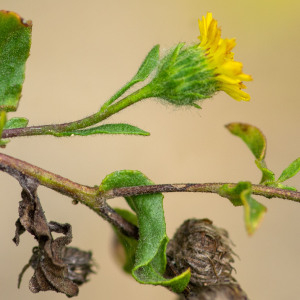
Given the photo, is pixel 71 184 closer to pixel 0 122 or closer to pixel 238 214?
pixel 0 122

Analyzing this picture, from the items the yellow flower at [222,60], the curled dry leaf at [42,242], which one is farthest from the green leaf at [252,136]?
the curled dry leaf at [42,242]

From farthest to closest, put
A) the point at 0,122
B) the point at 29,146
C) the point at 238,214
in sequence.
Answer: the point at 238,214 < the point at 29,146 < the point at 0,122

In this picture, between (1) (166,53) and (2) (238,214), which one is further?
(2) (238,214)

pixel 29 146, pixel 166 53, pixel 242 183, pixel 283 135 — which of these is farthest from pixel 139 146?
pixel 242 183

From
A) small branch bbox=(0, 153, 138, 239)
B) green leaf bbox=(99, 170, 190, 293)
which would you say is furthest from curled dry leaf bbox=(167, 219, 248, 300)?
small branch bbox=(0, 153, 138, 239)

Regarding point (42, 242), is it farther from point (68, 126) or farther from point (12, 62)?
point (12, 62)

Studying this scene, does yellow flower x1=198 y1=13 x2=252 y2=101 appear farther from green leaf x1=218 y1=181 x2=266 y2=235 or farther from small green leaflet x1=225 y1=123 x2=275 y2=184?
green leaf x1=218 y1=181 x2=266 y2=235
